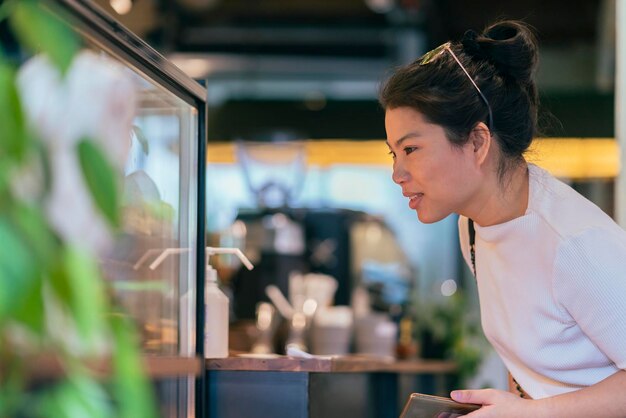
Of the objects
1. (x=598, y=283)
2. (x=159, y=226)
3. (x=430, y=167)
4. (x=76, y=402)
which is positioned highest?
(x=430, y=167)

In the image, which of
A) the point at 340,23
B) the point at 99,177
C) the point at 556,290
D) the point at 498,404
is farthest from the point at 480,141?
the point at 340,23

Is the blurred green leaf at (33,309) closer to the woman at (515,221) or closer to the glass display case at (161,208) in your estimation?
the glass display case at (161,208)

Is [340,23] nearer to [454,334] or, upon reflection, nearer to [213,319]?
[454,334]

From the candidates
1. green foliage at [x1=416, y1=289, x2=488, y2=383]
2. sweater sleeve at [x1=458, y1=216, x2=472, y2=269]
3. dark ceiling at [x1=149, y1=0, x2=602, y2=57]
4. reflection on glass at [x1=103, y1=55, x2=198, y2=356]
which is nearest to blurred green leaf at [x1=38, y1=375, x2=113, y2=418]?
reflection on glass at [x1=103, y1=55, x2=198, y2=356]

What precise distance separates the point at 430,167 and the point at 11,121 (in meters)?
1.26

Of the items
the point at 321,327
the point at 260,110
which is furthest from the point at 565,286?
the point at 260,110

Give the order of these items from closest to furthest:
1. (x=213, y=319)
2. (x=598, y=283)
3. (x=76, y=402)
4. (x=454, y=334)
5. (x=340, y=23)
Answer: (x=76, y=402)
(x=598, y=283)
(x=213, y=319)
(x=454, y=334)
(x=340, y=23)

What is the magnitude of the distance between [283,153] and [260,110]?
1031mm

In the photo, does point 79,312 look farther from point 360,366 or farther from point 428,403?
point 360,366

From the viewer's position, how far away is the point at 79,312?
2.23 feet

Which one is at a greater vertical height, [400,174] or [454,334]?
[400,174]

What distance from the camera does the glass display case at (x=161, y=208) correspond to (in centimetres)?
156

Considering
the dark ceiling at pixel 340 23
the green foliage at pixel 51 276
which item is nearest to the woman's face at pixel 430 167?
the green foliage at pixel 51 276

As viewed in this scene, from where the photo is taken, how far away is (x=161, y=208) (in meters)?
1.83
